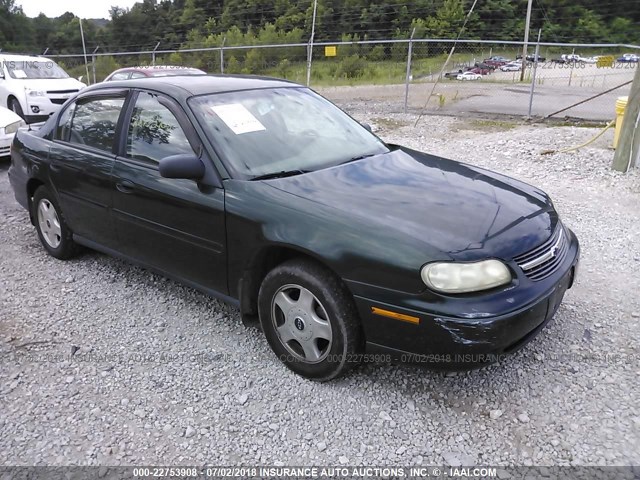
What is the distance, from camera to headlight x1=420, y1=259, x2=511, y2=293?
2.41 metres

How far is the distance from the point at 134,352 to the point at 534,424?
7.56 ft

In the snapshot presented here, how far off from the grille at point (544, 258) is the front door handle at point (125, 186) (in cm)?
244

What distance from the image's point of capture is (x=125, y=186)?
356cm

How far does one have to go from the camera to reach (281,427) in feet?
8.61

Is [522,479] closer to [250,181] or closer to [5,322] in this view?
[250,181]

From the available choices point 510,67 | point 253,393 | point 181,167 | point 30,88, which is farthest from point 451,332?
point 510,67

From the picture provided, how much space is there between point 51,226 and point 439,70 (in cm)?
1475

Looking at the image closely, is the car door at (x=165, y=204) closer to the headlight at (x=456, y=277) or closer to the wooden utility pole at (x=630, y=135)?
the headlight at (x=456, y=277)

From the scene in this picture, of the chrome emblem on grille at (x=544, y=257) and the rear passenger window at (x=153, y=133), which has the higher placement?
the rear passenger window at (x=153, y=133)

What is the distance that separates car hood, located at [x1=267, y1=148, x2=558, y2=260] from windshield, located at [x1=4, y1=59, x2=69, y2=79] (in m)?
12.0

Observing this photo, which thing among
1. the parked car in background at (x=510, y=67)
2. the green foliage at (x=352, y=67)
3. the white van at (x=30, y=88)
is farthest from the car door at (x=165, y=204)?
the parked car in background at (x=510, y=67)

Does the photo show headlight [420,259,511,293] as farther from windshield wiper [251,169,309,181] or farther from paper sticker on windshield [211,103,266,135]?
paper sticker on windshield [211,103,266,135]

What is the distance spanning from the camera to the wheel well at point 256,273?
2902mm

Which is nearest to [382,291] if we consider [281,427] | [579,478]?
[281,427]
